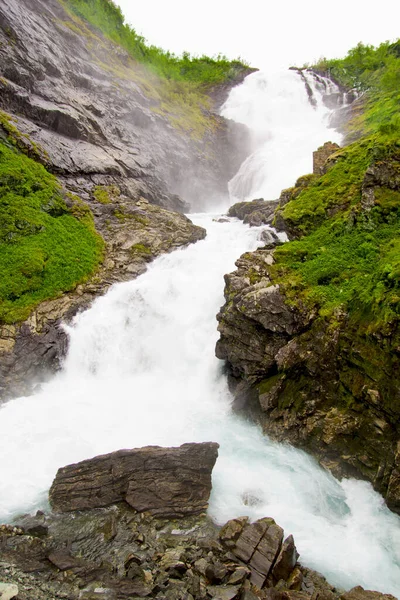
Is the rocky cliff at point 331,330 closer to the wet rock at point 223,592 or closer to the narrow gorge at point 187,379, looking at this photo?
the narrow gorge at point 187,379

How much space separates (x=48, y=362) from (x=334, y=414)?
12249mm

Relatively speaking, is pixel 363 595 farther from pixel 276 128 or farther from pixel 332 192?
pixel 276 128

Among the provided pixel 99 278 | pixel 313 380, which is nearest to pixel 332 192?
pixel 313 380

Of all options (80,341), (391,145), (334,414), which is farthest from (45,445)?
(391,145)

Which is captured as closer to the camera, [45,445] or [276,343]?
[45,445]

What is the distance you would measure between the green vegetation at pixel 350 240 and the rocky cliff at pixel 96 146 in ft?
33.0

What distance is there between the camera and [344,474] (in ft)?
36.1

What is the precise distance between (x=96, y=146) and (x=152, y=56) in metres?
35.7

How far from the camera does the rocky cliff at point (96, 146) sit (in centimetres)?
1864

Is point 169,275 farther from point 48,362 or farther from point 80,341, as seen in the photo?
point 48,362

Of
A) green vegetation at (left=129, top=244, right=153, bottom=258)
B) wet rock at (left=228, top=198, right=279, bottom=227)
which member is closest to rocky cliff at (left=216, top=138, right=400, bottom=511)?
green vegetation at (left=129, top=244, right=153, bottom=258)

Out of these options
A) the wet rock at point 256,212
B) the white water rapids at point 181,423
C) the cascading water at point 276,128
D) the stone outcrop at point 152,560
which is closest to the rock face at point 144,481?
the stone outcrop at point 152,560

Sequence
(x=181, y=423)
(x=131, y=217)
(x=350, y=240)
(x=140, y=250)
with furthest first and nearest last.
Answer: (x=131, y=217) < (x=140, y=250) < (x=350, y=240) < (x=181, y=423)

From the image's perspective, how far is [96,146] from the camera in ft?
102
